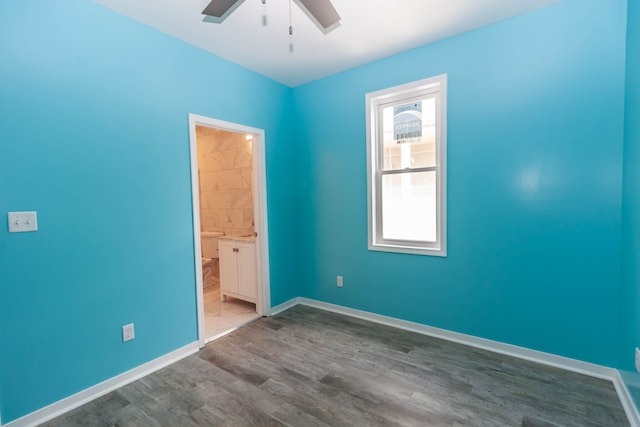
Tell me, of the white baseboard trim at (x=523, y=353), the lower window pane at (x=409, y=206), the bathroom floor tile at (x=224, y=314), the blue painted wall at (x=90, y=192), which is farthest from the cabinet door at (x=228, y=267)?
the lower window pane at (x=409, y=206)

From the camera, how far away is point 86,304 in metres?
2.02

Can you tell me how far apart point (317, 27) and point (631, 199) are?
230 centimetres

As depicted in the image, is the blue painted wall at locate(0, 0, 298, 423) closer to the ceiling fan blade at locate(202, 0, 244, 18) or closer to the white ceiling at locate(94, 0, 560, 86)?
the white ceiling at locate(94, 0, 560, 86)

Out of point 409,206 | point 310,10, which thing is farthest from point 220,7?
point 409,206

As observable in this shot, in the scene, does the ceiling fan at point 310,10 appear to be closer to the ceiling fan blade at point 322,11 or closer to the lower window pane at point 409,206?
the ceiling fan blade at point 322,11

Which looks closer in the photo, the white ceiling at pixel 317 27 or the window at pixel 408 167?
the white ceiling at pixel 317 27

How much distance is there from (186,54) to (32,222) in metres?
1.77

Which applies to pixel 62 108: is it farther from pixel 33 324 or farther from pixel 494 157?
pixel 494 157

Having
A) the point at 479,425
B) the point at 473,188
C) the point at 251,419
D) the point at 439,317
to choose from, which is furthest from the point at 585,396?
the point at 251,419

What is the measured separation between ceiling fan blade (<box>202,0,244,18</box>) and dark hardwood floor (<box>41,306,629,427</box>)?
7.79 feet

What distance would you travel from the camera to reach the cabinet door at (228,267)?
12.1 feet

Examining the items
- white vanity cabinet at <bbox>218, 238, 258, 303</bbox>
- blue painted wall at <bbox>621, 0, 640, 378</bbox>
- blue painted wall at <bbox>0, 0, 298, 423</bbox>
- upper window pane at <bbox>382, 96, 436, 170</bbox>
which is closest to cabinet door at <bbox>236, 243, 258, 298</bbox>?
white vanity cabinet at <bbox>218, 238, 258, 303</bbox>

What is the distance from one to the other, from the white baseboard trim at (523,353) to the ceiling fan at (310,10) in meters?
2.73

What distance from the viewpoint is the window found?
9.03 feet
